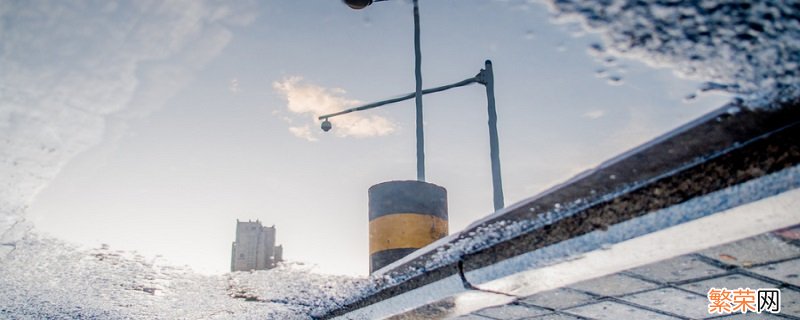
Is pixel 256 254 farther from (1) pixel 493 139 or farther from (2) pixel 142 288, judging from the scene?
(1) pixel 493 139

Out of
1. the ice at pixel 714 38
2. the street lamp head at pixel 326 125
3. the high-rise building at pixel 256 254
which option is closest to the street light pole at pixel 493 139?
the high-rise building at pixel 256 254

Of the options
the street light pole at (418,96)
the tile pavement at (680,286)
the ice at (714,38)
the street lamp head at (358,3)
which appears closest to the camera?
the ice at (714,38)

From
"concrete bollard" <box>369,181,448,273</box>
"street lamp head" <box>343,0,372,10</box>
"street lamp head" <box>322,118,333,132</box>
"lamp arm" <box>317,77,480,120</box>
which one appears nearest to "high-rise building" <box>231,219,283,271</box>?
"concrete bollard" <box>369,181,448,273</box>

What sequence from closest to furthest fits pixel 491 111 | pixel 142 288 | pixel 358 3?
pixel 142 288 < pixel 358 3 < pixel 491 111

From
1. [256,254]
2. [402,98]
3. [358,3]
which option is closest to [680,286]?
[256,254]

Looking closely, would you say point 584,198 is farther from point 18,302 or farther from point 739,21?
point 18,302

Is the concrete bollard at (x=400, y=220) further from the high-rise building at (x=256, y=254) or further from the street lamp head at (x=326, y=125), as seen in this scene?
the street lamp head at (x=326, y=125)

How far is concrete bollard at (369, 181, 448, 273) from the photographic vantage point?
4.04 m

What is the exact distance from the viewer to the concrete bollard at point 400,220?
404cm

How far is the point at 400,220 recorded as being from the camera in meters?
4.05

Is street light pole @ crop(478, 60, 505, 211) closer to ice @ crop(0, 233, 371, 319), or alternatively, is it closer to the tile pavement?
ice @ crop(0, 233, 371, 319)

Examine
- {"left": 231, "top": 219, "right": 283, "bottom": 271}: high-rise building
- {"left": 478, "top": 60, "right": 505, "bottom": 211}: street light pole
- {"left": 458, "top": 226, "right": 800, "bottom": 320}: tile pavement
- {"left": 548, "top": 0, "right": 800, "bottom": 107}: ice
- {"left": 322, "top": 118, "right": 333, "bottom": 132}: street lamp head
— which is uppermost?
{"left": 322, "top": 118, "right": 333, "bottom": 132}: street lamp head

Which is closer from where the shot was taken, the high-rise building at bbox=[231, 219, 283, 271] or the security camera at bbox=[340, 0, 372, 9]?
the high-rise building at bbox=[231, 219, 283, 271]

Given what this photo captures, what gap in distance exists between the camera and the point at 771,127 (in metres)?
1.68
